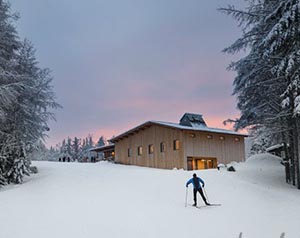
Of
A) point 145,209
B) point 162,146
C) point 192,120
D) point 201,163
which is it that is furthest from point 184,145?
point 145,209

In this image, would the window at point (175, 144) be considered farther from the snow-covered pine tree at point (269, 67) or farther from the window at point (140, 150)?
the snow-covered pine tree at point (269, 67)

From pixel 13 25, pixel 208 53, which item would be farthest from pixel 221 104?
pixel 13 25

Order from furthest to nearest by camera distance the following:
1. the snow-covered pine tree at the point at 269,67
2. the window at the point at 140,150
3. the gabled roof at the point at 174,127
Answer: the window at the point at 140,150 < the gabled roof at the point at 174,127 < the snow-covered pine tree at the point at 269,67

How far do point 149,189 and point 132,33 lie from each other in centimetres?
1801

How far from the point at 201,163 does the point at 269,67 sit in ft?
49.8

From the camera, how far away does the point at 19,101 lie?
20328 millimetres

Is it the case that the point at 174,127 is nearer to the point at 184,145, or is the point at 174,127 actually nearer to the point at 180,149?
the point at 184,145

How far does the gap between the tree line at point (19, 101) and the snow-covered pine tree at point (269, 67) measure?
39.4ft

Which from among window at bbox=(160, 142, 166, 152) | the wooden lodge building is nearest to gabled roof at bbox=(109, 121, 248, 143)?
the wooden lodge building

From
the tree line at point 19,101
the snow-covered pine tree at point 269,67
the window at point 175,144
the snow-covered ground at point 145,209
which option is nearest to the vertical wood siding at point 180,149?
the window at point 175,144

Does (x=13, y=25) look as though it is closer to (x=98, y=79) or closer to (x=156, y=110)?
(x=98, y=79)

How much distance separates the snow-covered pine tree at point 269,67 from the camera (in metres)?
14.9

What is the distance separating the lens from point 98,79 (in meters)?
39.0

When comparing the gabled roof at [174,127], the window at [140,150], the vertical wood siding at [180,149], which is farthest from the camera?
the window at [140,150]
